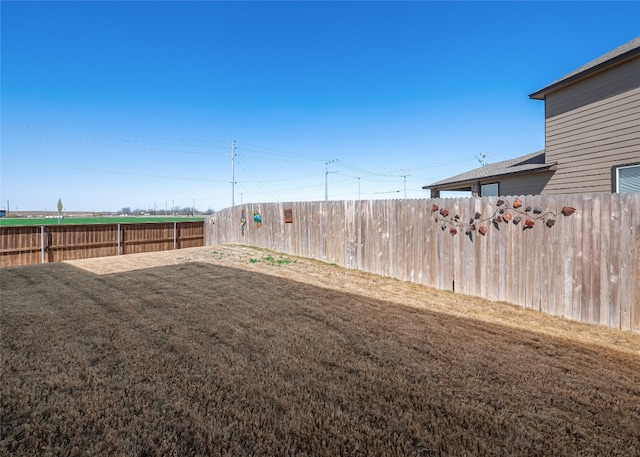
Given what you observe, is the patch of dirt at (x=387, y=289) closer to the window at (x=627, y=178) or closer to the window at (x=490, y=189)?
the window at (x=627, y=178)

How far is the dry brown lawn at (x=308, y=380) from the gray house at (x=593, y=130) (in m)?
4.97

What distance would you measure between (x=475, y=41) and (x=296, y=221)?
324 inches

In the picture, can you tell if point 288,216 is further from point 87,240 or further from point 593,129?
Answer: point 87,240

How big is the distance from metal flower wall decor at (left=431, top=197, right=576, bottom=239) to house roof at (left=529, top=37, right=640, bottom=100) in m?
4.89

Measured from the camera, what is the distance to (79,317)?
158 inches

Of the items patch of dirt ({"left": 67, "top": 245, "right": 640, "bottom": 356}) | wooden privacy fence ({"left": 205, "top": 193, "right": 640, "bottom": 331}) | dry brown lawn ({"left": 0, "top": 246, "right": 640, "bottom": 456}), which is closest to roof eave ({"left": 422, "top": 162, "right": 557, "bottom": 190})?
wooden privacy fence ({"left": 205, "top": 193, "right": 640, "bottom": 331})

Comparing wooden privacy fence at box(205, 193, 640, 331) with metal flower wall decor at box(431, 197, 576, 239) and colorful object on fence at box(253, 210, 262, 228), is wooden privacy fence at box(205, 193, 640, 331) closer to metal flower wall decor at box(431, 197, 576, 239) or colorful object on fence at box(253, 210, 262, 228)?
metal flower wall decor at box(431, 197, 576, 239)

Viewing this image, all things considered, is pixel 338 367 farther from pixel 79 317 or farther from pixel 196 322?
pixel 79 317

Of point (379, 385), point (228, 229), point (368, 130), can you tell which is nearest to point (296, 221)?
point (228, 229)

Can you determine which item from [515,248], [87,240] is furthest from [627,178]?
[87,240]

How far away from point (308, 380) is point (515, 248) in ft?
13.7

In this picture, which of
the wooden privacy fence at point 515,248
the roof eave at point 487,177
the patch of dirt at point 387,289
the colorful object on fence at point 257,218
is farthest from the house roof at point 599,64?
the colorful object on fence at point 257,218

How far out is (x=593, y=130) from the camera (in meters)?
7.41

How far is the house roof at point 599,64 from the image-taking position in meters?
6.56
